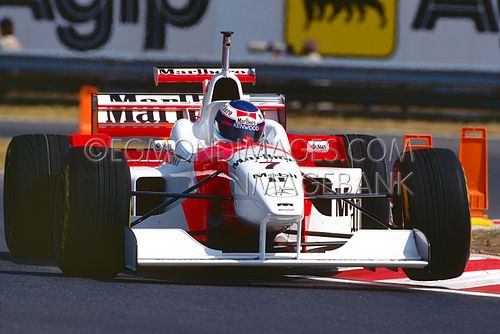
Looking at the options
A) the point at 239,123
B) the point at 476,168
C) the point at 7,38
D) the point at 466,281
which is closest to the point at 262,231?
the point at 239,123

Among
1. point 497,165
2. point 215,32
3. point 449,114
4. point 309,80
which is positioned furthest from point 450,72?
point 497,165

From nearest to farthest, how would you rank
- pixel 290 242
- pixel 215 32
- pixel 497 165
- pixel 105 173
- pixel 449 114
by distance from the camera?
pixel 105 173, pixel 290 242, pixel 497 165, pixel 449 114, pixel 215 32

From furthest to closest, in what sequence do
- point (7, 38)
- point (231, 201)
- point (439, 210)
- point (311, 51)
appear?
point (311, 51), point (7, 38), point (231, 201), point (439, 210)

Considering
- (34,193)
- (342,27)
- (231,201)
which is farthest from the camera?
(342,27)

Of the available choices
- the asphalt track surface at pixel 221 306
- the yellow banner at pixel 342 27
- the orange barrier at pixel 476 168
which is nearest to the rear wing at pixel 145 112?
the asphalt track surface at pixel 221 306

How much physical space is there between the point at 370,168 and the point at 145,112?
2.07 m

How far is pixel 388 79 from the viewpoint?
2680cm

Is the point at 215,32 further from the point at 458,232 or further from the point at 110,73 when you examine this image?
the point at 458,232

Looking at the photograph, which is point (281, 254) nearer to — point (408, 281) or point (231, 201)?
point (231, 201)

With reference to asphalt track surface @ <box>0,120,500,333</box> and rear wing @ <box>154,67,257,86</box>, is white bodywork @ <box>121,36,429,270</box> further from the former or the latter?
rear wing @ <box>154,67,257,86</box>

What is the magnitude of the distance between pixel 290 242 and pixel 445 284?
110cm

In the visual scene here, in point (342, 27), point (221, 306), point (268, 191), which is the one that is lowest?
point (221, 306)

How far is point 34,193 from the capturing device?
1059 centimetres

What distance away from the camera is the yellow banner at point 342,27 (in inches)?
1113
